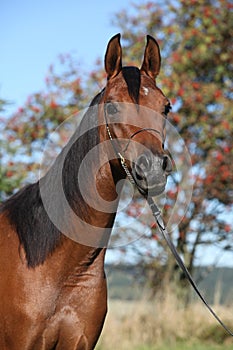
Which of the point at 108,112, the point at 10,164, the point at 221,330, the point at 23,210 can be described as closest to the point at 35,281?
the point at 23,210

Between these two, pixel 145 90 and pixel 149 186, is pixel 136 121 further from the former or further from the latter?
pixel 149 186

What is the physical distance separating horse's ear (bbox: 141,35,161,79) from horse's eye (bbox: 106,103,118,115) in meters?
0.49

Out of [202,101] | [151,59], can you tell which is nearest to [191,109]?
[202,101]

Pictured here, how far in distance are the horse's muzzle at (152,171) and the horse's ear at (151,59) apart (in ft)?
2.83

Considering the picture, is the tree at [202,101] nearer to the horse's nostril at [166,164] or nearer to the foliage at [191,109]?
the foliage at [191,109]

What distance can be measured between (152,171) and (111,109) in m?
0.57

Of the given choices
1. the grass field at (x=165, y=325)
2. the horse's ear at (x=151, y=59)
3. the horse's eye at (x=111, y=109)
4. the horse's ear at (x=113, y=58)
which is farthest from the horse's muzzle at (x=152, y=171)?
the grass field at (x=165, y=325)

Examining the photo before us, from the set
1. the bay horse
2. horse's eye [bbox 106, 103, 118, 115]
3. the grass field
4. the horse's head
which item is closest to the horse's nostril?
the horse's head

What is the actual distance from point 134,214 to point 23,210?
6673 mm

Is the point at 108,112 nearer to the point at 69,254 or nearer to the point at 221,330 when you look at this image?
the point at 69,254

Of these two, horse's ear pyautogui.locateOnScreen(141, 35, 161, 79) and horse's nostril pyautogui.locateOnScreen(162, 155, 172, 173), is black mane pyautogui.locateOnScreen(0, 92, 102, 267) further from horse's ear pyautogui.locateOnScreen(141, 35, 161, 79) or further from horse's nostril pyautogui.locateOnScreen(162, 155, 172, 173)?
horse's nostril pyautogui.locateOnScreen(162, 155, 172, 173)

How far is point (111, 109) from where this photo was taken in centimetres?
362

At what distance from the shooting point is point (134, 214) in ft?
34.7

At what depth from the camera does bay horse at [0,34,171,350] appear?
11.7 ft
